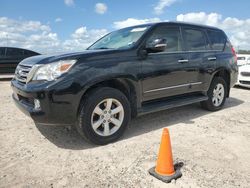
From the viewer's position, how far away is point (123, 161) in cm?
308

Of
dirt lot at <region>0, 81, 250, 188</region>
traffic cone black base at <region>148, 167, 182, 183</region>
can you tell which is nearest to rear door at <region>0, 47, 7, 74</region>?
dirt lot at <region>0, 81, 250, 188</region>

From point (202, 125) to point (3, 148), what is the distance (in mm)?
3404

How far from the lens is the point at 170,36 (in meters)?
4.48

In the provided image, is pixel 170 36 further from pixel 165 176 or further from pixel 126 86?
pixel 165 176

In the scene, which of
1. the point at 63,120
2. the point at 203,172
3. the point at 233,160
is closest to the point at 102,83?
the point at 63,120

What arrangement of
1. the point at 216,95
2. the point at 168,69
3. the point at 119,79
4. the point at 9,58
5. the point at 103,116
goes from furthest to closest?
1. the point at 9,58
2. the point at 216,95
3. the point at 168,69
4. the point at 119,79
5. the point at 103,116

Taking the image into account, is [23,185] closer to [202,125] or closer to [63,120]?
[63,120]

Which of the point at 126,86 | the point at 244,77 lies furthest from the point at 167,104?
the point at 244,77

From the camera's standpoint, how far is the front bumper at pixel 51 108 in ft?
10.1

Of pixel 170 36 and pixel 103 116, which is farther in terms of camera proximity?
pixel 170 36

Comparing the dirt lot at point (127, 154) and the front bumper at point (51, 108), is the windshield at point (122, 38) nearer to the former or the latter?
the front bumper at point (51, 108)

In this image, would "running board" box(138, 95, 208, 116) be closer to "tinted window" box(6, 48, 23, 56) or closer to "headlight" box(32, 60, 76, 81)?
"headlight" box(32, 60, 76, 81)

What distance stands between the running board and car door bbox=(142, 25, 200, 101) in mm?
126

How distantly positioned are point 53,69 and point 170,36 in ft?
7.69
